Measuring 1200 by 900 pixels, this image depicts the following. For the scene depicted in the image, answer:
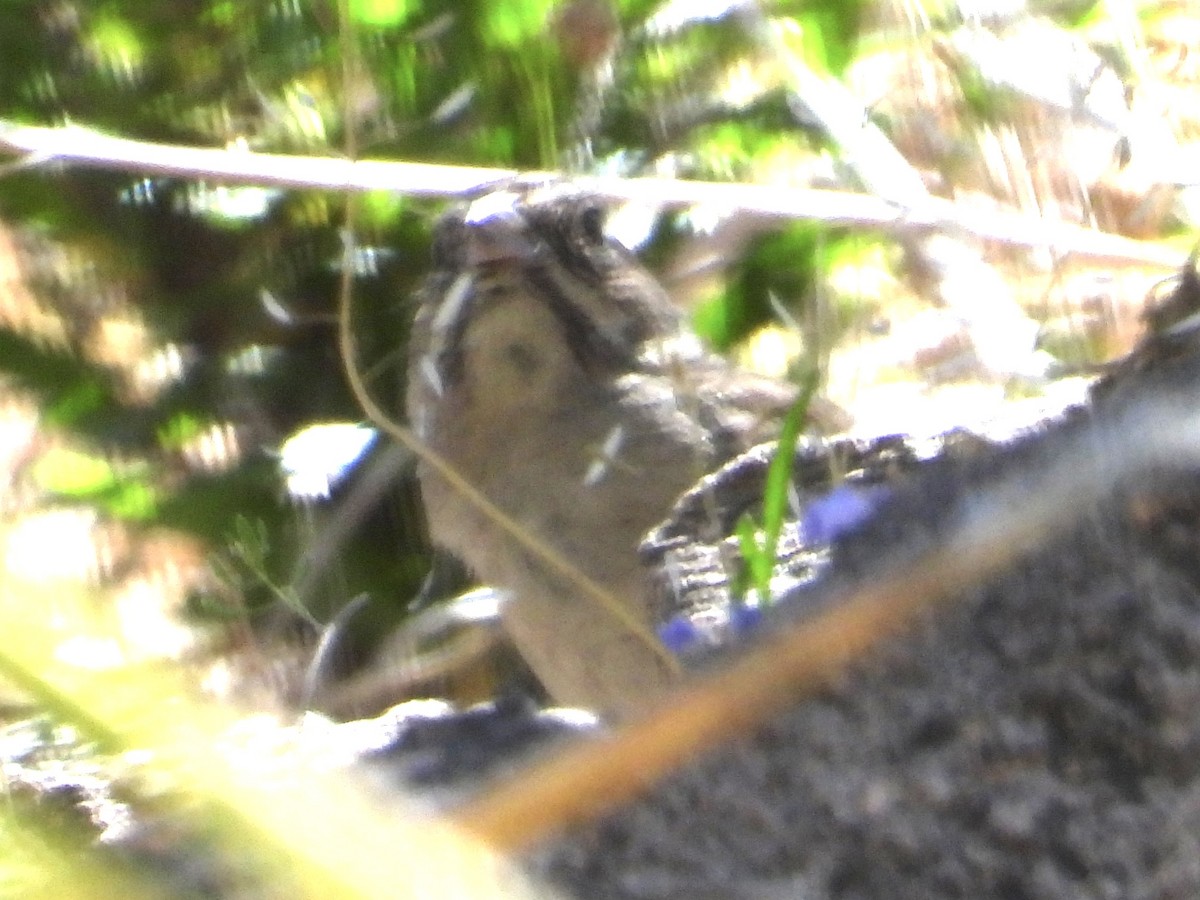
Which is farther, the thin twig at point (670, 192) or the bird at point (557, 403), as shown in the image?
the bird at point (557, 403)

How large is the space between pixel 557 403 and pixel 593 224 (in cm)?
31

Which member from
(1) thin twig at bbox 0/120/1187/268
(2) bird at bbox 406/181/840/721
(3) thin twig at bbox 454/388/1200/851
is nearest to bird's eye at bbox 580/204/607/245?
(2) bird at bbox 406/181/840/721

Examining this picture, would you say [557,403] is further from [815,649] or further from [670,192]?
[815,649]

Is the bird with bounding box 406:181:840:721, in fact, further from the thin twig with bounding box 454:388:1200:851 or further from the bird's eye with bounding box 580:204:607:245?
the thin twig with bounding box 454:388:1200:851

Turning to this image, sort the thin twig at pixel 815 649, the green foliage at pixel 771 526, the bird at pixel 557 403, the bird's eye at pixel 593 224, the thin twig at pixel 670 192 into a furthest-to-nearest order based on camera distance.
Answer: the bird's eye at pixel 593 224 → the bird at pixel 557 403 → the thin twig at pixel 670 192 → the green foliage at pixel 771 526 → the thin twig at pixel 815 649

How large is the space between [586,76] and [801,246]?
0.45 metres

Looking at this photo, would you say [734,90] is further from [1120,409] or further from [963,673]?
[963,673]

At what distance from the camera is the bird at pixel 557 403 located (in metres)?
2.93

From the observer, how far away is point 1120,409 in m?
1.48

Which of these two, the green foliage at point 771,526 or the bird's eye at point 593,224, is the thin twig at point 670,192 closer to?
the green foliage at point 771,526

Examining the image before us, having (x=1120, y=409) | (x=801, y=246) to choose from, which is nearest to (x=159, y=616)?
(x=801, y=246)

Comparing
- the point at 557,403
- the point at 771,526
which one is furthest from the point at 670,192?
the point at 557,403

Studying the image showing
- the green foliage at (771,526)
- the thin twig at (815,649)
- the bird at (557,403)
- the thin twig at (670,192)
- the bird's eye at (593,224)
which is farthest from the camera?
the bird's eye at (593,224)

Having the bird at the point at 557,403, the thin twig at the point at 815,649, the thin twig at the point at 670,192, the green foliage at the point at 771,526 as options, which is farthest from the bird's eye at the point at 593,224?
the thin twig at the point at 815,649
